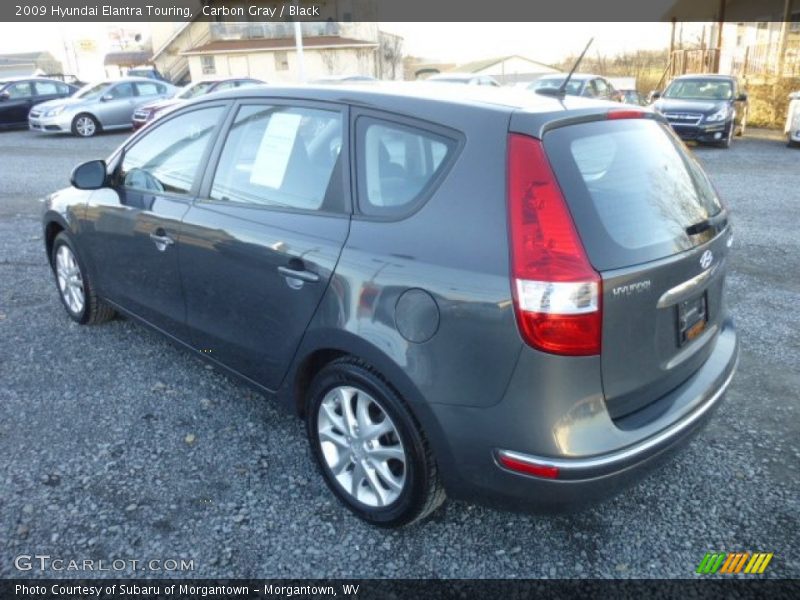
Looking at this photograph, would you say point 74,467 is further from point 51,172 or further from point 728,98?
point 728,98

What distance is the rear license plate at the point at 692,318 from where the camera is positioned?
89.9 inches

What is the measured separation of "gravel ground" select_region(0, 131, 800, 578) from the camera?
2.42 meters

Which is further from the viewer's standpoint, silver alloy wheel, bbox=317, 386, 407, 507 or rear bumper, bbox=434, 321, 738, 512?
silver alloy wheel, bbox=317, 386, 407, 507

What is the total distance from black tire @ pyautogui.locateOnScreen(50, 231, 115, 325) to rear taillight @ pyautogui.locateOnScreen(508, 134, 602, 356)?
3321mm

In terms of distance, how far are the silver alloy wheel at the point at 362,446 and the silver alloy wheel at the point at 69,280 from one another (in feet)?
8.61

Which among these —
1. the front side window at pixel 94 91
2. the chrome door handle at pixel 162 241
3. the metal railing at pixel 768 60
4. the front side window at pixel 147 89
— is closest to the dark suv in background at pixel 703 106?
the metal railing at pixel 768 60

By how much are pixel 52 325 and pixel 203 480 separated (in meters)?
2.47

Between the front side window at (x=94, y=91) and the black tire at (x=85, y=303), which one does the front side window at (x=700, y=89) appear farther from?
the front side window at (x=94, y=91)

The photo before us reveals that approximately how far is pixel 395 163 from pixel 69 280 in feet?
10.5

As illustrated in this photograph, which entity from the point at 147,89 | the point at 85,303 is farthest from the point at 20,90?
the point at 85,303

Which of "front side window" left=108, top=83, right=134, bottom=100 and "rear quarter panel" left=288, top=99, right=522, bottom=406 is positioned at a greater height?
"front side window" left=108, top=83, right=134, bottom=100

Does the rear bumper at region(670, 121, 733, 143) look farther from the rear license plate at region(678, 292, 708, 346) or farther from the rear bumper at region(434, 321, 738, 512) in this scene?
the rear bumper at region(434, 321, 738, 512)

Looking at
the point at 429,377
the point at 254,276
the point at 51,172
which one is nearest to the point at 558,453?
the point at 429,377

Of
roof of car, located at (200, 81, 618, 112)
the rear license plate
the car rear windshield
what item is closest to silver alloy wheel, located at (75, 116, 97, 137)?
roof of car, located at (200, 81, 618, 112)
